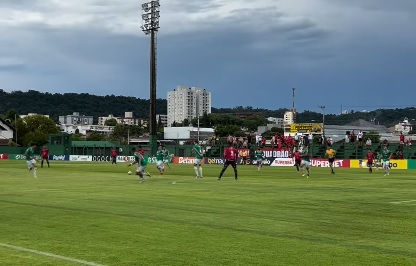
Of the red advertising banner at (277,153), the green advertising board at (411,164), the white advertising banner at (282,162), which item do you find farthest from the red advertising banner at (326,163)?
the green advertising board at (411,164)

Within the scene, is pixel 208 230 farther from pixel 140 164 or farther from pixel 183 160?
pixel 183 160

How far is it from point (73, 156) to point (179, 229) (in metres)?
83.7

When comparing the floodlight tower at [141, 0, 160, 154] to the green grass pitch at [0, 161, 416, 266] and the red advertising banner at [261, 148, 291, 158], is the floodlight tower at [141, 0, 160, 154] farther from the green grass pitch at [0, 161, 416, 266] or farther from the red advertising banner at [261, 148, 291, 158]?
the green grass pitch at [0, 161, 416, 266]

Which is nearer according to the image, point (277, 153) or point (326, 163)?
point (326, 163)

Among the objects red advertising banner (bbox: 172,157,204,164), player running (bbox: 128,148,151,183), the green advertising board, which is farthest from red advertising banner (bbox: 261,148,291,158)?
player running (bbox: 128,148,151,183)

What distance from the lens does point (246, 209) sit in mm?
17156

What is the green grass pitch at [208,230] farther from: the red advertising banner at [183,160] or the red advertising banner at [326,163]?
the red advertising banner at [183,160]

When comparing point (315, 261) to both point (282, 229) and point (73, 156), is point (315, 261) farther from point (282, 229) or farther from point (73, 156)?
point (73, 156)

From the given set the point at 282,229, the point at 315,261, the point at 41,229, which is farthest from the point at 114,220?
the point at 315,261

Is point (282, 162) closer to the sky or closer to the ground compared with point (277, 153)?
closer to the ground

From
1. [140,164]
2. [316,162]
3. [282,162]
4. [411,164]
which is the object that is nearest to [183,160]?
[282,162]

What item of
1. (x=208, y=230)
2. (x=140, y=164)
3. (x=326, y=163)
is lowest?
(x=326, y=163)

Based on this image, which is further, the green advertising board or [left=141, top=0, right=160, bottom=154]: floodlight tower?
[left=141, top=0, right=160, bottom=154]: floodlight tower

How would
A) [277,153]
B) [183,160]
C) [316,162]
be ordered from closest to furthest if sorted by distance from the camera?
1. [316,162]
2. [277,153]
3. [183,160]
